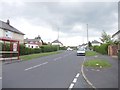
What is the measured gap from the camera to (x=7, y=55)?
106 ft

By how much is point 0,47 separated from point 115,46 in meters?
22.6

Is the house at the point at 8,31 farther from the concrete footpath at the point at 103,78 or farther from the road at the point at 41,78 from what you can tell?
the concrete footpath at the point at 103,78

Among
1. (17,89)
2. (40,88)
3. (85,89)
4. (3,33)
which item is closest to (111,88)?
(85,89)

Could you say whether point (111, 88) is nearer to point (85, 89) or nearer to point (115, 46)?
point (85, 89)

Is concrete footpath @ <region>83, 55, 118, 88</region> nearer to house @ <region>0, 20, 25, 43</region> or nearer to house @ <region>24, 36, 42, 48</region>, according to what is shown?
house @ <region>0, 20, 25, 43</region>

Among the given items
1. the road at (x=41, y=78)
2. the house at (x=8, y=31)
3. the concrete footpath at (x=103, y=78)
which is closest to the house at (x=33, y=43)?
the house at (x=8, y=31)

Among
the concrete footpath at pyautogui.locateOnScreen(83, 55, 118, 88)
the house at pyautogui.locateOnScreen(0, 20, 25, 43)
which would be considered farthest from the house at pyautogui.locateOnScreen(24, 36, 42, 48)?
the concrete footpath at pyautogui.locateOnScreen(83, 55, 118, 88)

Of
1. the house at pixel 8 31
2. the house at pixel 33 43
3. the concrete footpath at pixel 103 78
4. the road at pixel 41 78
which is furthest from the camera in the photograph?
the house at pixel 33 43

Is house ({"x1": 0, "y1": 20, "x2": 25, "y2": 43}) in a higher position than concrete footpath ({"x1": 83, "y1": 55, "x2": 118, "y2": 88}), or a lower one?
higher

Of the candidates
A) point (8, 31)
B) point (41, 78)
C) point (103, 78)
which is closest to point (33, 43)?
point (8, 31)

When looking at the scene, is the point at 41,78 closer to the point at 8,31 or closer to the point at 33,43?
the point at 8,31

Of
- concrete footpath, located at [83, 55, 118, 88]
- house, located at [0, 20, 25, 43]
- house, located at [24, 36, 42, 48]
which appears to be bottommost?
concrete footpath, located at [83, 55, 118, 88]

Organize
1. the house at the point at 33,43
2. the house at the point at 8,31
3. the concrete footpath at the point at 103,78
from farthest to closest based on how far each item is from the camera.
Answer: the house at the point at 33,43, the house at the point at 8,31, the concrete footpath at the point at 103,78

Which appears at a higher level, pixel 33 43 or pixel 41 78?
pixel 33 43
